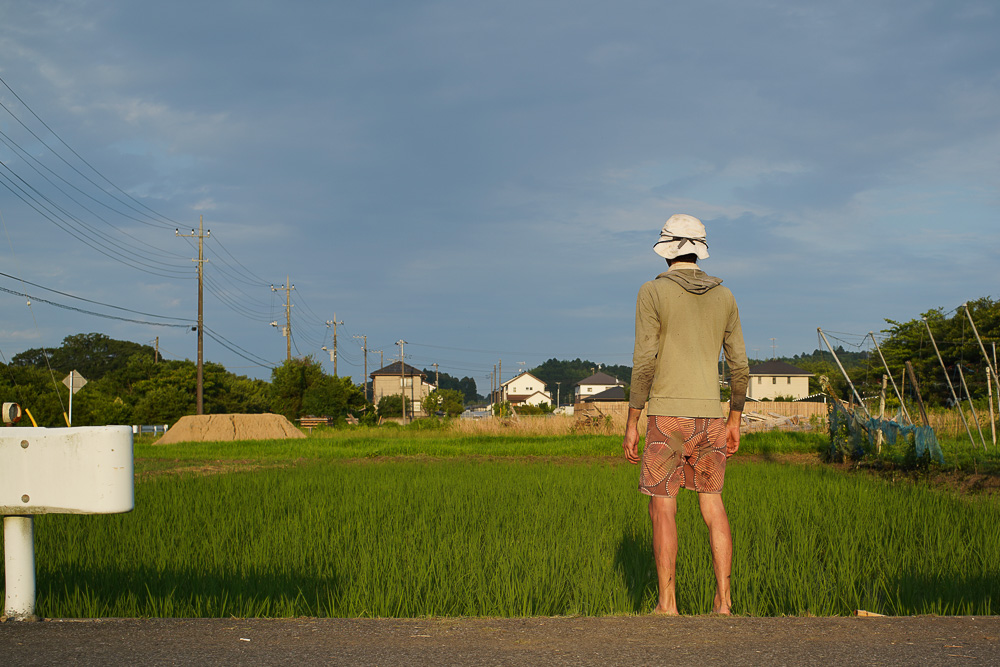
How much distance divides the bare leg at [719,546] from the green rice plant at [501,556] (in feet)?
0.56

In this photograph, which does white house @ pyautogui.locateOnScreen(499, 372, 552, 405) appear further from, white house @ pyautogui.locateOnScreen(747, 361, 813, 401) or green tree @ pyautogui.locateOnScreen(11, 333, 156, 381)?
green tree @ pyautogui.locateOnScreen(11, 333, 156, 381)

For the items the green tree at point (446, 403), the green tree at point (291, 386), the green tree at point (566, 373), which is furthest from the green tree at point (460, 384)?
the green tree at point (291, 386)

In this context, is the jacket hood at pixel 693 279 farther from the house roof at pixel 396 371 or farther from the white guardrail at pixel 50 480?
the house roof at pixel 396 371

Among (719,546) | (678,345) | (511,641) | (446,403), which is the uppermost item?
(678,345)

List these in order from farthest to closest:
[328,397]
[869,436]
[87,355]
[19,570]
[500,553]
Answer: [87,355]
[328,397]
[869,436]
[500,553]
[19,570]

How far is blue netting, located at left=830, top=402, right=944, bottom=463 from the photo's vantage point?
10.5 metres

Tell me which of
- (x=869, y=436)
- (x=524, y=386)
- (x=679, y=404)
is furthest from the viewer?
(x=524, y=386)

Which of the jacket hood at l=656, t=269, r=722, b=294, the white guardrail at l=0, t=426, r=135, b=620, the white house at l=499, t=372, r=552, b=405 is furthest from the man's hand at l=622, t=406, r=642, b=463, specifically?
the white house at l=499, t=372, r=552, b=405

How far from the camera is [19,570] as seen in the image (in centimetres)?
300

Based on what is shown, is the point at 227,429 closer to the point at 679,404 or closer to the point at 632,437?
the point at 632,437

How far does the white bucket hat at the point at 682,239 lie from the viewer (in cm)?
360

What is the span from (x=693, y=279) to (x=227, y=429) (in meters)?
30.0

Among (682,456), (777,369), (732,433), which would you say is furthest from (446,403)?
(682,456)

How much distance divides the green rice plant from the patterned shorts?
0.59m
